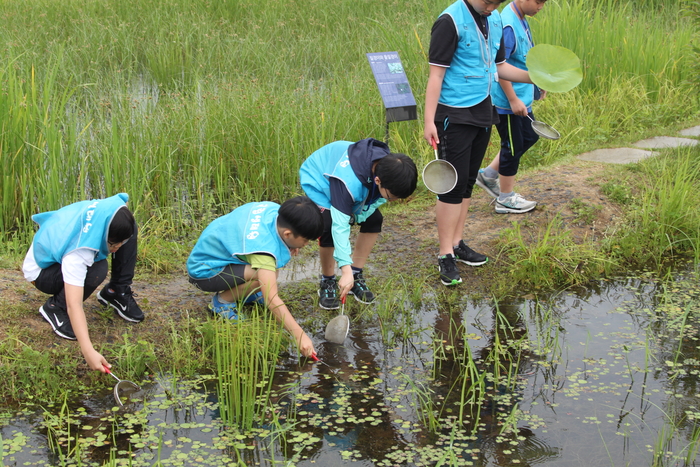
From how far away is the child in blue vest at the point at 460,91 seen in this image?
3795mm

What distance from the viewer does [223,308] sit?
3.70 metres

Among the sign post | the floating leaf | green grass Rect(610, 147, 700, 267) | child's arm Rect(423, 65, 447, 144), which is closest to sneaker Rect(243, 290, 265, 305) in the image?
child's arm Rect(423, 65, 447, 144)

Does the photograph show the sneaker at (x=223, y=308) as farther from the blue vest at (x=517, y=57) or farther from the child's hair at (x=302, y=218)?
the blue vest at (x=517, y=57)

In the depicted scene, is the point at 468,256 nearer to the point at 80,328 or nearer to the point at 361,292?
the point at 361,292

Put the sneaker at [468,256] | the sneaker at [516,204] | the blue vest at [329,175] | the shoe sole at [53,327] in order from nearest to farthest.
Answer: the shoe sole at [53,327] < the blue vest at [329,175] < the sneaker at [468,256] < the sneaker at [516,204]

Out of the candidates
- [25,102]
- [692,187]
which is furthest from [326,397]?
[692,187]

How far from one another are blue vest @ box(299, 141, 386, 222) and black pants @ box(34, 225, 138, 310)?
3.40ft

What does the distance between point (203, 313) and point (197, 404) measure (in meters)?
0.82

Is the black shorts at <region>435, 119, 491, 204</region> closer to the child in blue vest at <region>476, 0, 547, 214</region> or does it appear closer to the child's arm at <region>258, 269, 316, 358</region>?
the child in blue vest at <region>476, 0, 547, 214</region>

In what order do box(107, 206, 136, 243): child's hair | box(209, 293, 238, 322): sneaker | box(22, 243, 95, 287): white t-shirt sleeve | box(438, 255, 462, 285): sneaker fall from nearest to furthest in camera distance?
box(22, 243, 95, 287): white t-shirt sleeve < box(107, 206, 136, 243): child's hair < box(209, 293, 238, 322): sneaker < box(438, 255, 462, 285): sneaker

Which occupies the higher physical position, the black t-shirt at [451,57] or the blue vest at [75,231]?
the black t-shirt at [451,57]

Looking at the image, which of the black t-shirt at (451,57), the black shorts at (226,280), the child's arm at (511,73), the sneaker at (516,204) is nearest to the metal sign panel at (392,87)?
the child's arm at (511,73)

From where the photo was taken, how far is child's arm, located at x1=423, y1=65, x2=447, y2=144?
385 cm

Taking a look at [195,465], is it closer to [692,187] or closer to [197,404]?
[197,404]
